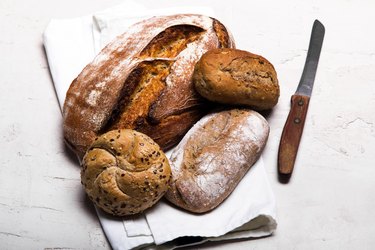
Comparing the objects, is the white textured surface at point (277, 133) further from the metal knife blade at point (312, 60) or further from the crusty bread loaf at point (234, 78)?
the crusty bread loaf at point (234, 78)

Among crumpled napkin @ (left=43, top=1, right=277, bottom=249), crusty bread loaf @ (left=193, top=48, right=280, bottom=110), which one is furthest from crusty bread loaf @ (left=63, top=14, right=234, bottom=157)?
crumpled napkin @ (left=43, top=1, right=277, bottom=249)

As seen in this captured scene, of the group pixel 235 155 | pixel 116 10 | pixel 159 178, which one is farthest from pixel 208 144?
pixel 116 10

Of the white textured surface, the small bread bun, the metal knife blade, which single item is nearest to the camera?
the small bread bun

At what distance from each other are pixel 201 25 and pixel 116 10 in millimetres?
390

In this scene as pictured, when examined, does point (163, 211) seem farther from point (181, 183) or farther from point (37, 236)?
point (37, 236)

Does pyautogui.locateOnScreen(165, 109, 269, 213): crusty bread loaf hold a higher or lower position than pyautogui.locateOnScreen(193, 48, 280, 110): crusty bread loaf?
lower

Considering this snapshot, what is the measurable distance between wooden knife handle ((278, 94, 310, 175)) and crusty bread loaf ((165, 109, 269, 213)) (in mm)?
77

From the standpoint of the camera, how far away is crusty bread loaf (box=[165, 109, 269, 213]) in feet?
5.64

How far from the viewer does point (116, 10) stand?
2219 mm

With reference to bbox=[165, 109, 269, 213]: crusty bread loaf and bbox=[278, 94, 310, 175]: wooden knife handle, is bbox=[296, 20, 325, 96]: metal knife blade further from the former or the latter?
bbox=[165, 109, 269, 213]: crusty bread loaf

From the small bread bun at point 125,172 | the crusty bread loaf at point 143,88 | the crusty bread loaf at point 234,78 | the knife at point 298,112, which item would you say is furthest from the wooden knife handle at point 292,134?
the small bread bun at point 125,172

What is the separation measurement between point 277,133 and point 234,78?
0.24 m

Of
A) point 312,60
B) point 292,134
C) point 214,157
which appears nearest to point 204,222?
point 214,157

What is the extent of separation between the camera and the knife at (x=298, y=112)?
6.11 feet
